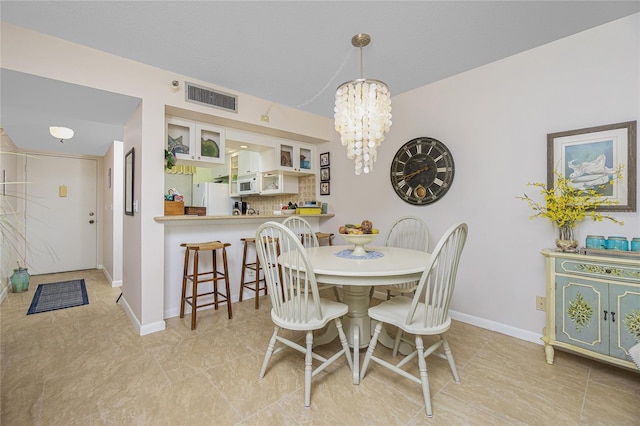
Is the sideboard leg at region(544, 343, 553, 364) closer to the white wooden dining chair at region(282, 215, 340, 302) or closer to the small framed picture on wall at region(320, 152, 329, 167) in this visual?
the white wooden dining chair at region(282, 215, 340, 302)

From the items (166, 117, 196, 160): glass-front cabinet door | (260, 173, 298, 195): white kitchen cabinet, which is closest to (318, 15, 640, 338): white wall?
(260, 173, 298, 195): white kitchen cabinet

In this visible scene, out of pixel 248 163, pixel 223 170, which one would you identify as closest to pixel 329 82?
pixel 248 163

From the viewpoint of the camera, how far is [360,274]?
1628mm

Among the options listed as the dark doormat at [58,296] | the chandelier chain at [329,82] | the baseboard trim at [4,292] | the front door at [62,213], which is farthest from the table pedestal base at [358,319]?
the front door at [62,213]

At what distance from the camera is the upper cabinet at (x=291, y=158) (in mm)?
3793

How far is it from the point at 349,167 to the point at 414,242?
4.29 ft

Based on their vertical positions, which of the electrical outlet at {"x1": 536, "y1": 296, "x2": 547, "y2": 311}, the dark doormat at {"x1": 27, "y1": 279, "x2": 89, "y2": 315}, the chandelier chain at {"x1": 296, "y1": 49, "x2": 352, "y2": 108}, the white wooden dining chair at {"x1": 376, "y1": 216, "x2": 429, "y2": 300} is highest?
the chandelier chain at {"x1": 296, "y1": 49, "x2": 352, "y2": 108}

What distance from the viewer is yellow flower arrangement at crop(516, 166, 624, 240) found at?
6.54 feet

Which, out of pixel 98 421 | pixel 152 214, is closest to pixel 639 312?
pixel 98 421

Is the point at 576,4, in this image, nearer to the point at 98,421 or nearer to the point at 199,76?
the point at 199,76

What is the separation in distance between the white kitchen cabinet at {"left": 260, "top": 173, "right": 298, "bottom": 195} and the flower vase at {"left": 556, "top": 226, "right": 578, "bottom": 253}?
3121mm

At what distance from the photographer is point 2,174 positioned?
134 inches

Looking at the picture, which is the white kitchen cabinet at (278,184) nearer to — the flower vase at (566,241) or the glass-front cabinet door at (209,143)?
the glass-front cabinet door at (209,143)

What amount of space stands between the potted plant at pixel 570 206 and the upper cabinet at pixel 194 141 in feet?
→ 9.82
